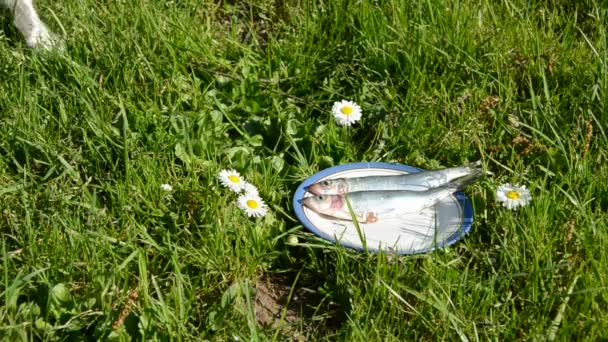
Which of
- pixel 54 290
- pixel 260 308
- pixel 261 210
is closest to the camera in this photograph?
pixel 54 290

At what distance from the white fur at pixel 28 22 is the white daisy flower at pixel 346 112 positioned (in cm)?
114

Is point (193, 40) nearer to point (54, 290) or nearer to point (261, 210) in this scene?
point (261, 210)

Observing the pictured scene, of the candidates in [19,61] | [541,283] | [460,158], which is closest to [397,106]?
[460,158]

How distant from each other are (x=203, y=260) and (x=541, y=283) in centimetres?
97

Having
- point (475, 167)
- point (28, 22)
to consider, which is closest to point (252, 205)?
point (475, 167)

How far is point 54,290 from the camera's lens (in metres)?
2.85

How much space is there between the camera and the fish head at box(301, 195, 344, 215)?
10.7ft

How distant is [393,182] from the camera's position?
3.39 meters

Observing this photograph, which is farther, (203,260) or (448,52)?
(448,52)

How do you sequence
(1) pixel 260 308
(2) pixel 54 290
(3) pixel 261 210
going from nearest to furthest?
(2) pixel 54 290
(1) pixel 260 308
(3) pixel 261 210

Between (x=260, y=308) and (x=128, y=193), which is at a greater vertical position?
(x=128, y=193)

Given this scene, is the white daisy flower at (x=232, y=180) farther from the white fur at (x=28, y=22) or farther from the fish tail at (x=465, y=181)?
the white fur at (x=28, y=22)

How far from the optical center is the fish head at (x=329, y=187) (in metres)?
3.32

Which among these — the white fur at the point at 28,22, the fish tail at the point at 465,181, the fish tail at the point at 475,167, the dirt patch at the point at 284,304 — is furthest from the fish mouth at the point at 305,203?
the white fur at the point at 28,22
